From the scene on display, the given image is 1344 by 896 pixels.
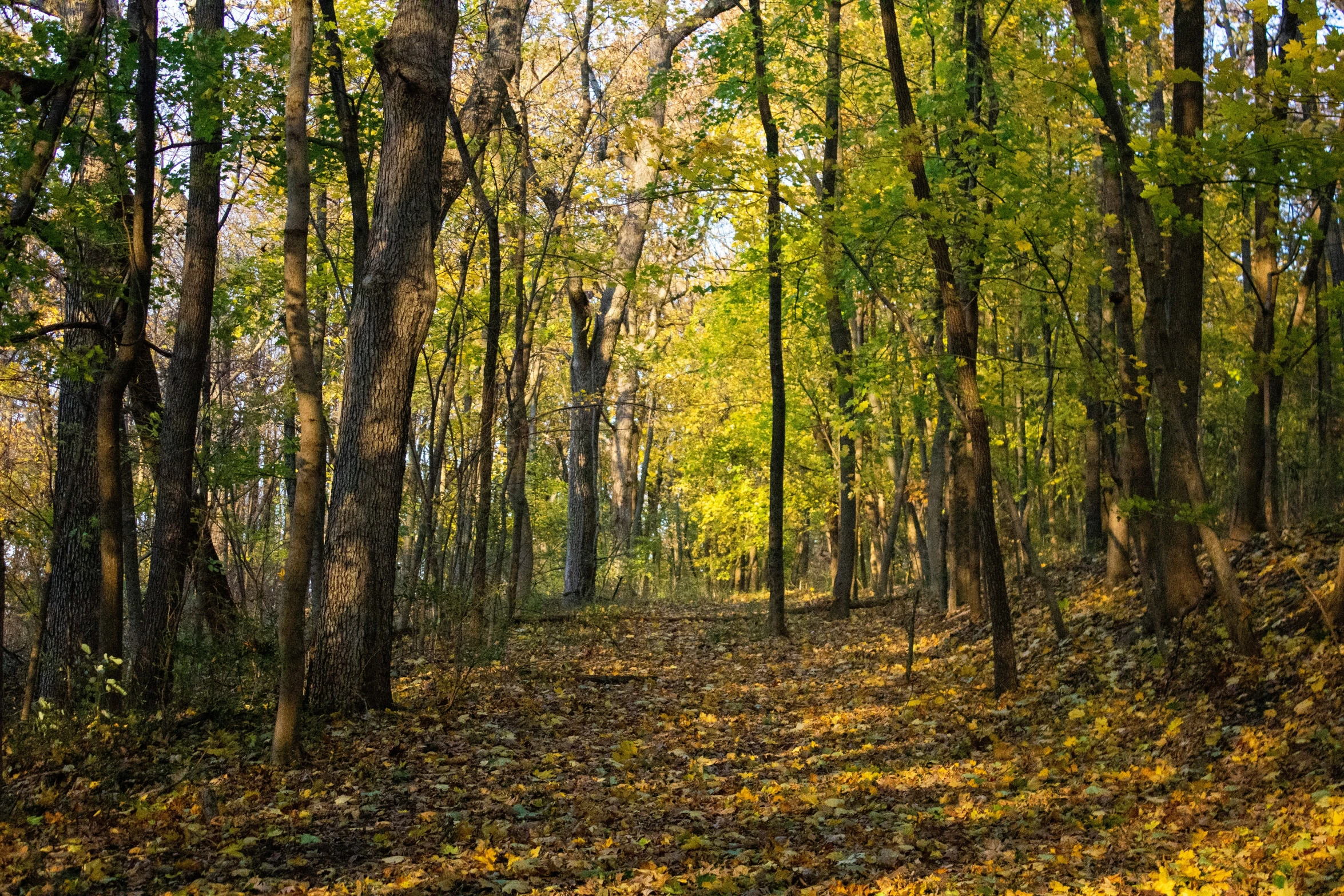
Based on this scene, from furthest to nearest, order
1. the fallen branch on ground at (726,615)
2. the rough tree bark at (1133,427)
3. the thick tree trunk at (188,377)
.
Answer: the fallen branch on ground at (726,615) < the thick tree trunk at (188,377) < the rough tree bark at (1133,427)

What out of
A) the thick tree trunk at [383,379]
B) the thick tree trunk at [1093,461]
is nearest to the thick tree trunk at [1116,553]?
the thick tree trunk at [1093,461]

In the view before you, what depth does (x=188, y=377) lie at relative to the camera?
9164 mm

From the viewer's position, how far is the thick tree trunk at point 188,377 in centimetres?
866

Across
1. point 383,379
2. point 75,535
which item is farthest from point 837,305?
point 75,535

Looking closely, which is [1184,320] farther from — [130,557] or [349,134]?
[130,557]

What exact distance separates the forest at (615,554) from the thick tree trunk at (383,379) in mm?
39

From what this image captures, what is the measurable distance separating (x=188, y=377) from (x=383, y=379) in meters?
2.40

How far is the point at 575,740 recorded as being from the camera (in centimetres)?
794

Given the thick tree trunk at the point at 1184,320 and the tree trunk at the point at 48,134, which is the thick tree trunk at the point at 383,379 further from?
the thick tree trunk at the point at 1184,320

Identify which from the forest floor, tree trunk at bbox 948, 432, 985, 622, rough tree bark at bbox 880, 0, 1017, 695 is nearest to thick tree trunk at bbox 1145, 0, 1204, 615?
the forest floor

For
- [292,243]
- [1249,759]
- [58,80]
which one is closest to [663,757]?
[1249,759]

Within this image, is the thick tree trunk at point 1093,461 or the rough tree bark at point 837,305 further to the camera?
the thick tree trunk at point 1093,461

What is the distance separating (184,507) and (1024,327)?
1170 cm

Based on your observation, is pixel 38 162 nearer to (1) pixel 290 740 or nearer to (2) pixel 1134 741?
(1) pixel 290 740
